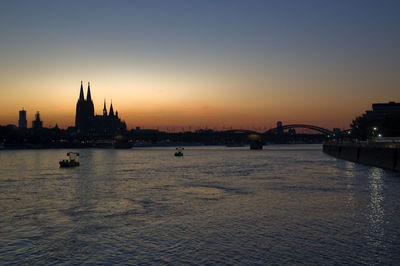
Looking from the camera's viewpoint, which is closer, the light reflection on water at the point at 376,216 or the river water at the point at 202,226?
the river water at the point at 202,226

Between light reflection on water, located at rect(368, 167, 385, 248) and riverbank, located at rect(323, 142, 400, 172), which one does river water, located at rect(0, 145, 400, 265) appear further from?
riverbank, located at rect(323, 142, 400, 172)

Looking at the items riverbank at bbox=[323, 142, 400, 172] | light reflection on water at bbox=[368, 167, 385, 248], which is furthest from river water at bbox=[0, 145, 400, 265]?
riverbank at bbox=[323, 142, 400, 172]

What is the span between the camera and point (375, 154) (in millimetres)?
76188

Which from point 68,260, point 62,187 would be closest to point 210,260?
point 68,260

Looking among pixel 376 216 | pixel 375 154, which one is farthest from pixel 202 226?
pixel 375 154

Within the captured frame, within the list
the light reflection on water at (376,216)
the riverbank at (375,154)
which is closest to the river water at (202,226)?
the light reflection on water at (376,216)

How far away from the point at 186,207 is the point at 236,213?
15.5ft

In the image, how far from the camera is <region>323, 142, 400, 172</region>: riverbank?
63.0m

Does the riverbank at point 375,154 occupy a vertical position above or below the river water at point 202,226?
above

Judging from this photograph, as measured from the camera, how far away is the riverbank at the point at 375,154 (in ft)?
207

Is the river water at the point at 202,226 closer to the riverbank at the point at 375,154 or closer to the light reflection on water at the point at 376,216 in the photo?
the light reflection on water at the point at 376,216

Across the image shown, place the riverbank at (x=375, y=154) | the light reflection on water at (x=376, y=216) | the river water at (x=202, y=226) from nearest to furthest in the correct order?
1. the river water at (x=202, y=226)
2. the light reflection on water at (x=376, y=216)
3. the riverbank at (x=375, y=154)

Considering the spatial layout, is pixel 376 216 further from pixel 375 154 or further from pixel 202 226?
pixel 375 154

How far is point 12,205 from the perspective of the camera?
3372cm
